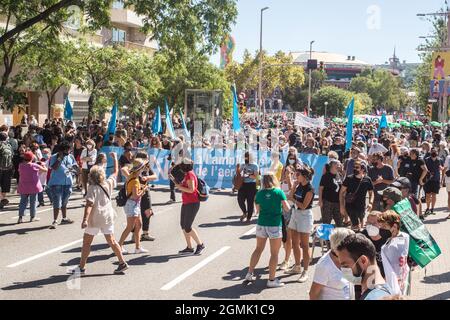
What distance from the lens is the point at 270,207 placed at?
346 inches

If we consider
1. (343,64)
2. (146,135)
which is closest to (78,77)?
(146,135)

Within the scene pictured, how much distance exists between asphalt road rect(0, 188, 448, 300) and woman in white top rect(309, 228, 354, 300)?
2839 millimetres

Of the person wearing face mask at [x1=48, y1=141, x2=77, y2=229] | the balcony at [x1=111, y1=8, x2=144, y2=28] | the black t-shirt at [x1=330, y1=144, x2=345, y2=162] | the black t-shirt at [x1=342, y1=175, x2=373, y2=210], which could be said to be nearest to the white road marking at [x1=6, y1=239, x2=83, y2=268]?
the person wearing face mask at [x1=48, y1=141, x2=77, y2=229]

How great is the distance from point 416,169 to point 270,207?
22.4 feet

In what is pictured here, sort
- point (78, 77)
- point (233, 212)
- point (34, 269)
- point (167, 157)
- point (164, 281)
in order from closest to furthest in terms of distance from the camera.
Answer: point (164, 281) < point (34, 269) < point (233, 212) < point (167, 157) < point (78, 77)

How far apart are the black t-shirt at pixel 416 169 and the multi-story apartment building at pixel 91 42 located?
17.2 metres

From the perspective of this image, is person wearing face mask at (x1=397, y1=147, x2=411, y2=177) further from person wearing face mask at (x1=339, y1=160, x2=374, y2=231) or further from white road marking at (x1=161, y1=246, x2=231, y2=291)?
white road marking at (x1=161, y1=246, x2=231, y2=291)

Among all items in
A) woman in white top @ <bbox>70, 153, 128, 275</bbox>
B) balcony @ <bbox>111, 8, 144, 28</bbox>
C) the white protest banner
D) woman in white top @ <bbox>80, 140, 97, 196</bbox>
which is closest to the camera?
woman in white top @ <bbox>70, 153, 128, 275</bbox>

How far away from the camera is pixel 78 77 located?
88.9 feet

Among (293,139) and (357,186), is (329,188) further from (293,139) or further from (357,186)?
(293,139)

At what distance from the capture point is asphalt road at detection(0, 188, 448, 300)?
8.41 metres

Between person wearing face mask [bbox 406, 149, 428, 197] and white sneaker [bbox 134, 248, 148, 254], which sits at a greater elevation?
person wearing face mask [bbox 406, 149, 428, 197]
